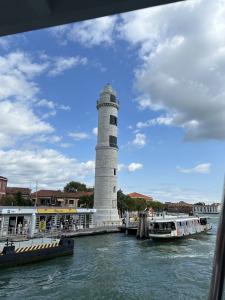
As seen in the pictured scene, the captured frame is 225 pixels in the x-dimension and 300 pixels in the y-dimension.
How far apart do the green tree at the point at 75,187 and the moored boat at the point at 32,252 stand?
7834 centimetres

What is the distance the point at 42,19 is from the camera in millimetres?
3877

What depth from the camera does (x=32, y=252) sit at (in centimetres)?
2092

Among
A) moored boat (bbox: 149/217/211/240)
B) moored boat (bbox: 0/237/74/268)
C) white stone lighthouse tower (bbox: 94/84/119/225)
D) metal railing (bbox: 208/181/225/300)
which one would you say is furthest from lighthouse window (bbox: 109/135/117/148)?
metal railing (bbox: 208/181/225/300)

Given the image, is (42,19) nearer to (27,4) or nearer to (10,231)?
(27,4)

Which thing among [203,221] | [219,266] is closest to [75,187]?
[203,221]

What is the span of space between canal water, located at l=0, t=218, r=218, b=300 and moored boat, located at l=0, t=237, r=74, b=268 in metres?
0.56

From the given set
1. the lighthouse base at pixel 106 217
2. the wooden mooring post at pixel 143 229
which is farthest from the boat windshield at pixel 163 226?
the lighthouse base at pixel 106 217

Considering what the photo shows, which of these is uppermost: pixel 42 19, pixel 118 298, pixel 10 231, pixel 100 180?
pixel 100 180

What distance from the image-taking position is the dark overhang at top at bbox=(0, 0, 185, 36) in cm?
352

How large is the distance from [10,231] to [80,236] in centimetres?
789

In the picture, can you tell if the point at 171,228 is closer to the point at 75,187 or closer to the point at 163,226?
the point at 163,226

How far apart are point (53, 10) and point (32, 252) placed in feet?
63.5

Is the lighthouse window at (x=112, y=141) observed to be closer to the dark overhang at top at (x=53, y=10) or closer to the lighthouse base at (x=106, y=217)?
the lighthouse base at (x=106, y=217)

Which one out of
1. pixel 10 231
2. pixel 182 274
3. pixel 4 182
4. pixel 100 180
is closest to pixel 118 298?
pixel 182 274
